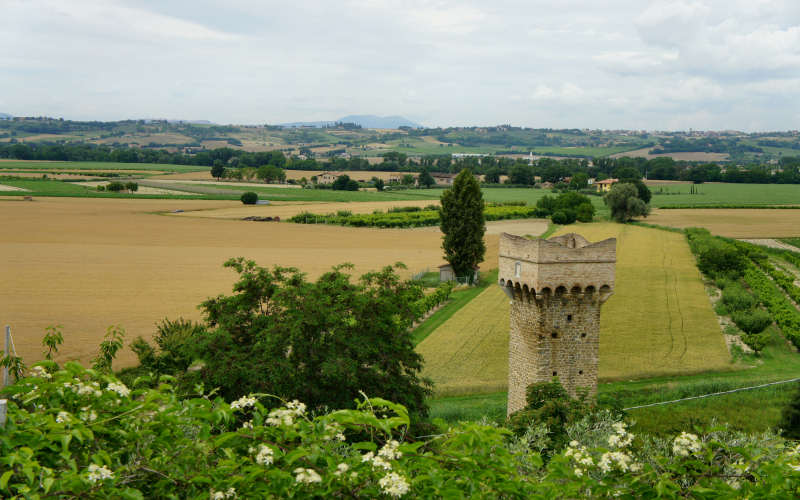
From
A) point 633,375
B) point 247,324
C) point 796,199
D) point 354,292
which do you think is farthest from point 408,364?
point 796,199

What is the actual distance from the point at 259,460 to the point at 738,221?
98333 mm

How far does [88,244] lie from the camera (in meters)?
61.9

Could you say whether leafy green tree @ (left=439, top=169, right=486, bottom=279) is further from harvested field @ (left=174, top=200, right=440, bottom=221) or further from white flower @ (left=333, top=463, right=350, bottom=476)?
white flower @ (left=333, top=463, right=350, bottom=476)

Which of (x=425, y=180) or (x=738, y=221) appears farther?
(x=425, y=180)

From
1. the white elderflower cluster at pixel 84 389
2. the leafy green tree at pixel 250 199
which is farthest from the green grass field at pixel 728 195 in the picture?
the white elderflower cluster at pixel 84 389

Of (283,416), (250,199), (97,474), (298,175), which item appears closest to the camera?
(97,474)

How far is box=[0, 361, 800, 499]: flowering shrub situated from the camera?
18.1ft

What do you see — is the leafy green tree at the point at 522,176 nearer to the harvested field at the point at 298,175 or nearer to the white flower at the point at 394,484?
the harvested field at the point at 298,175

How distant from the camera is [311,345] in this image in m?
18.7

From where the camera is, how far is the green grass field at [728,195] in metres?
116

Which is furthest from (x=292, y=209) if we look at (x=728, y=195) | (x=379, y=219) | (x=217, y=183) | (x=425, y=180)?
(x=728, y=195)

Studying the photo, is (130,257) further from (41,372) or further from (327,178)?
(327,178)

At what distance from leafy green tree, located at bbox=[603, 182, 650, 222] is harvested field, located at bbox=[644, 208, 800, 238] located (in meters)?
2.15

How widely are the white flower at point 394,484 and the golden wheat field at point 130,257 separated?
24.9 meters
